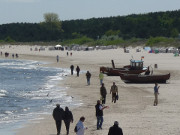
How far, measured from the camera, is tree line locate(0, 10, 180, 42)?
426 feet

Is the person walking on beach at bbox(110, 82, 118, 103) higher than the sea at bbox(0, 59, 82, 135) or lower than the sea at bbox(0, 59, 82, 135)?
higher

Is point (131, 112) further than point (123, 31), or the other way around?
point (123, 31)

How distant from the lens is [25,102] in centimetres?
3247

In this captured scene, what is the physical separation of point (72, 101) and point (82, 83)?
11.3 metres

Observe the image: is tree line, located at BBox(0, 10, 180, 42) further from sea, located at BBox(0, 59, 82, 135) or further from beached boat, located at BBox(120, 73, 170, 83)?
sea, located at BBox(0, 59, 82, 135)

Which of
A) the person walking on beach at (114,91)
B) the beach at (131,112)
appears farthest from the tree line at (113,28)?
the person walking on beach at (114,91)

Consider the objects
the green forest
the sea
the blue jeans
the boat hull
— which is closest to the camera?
the blue jeans

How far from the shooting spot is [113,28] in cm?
15200

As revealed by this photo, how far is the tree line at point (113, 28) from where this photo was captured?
12988 centimetres

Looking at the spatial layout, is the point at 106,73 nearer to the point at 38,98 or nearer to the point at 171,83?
the point at 171,83

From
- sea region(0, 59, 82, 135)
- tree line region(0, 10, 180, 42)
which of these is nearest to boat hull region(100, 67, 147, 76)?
sea region(0, 59, 82, 135)

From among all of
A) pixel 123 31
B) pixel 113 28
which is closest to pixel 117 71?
pixel 123 31

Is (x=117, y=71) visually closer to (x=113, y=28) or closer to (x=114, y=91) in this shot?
(x=114, y=91)

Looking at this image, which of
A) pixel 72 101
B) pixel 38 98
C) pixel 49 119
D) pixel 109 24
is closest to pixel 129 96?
pixel 72 101
